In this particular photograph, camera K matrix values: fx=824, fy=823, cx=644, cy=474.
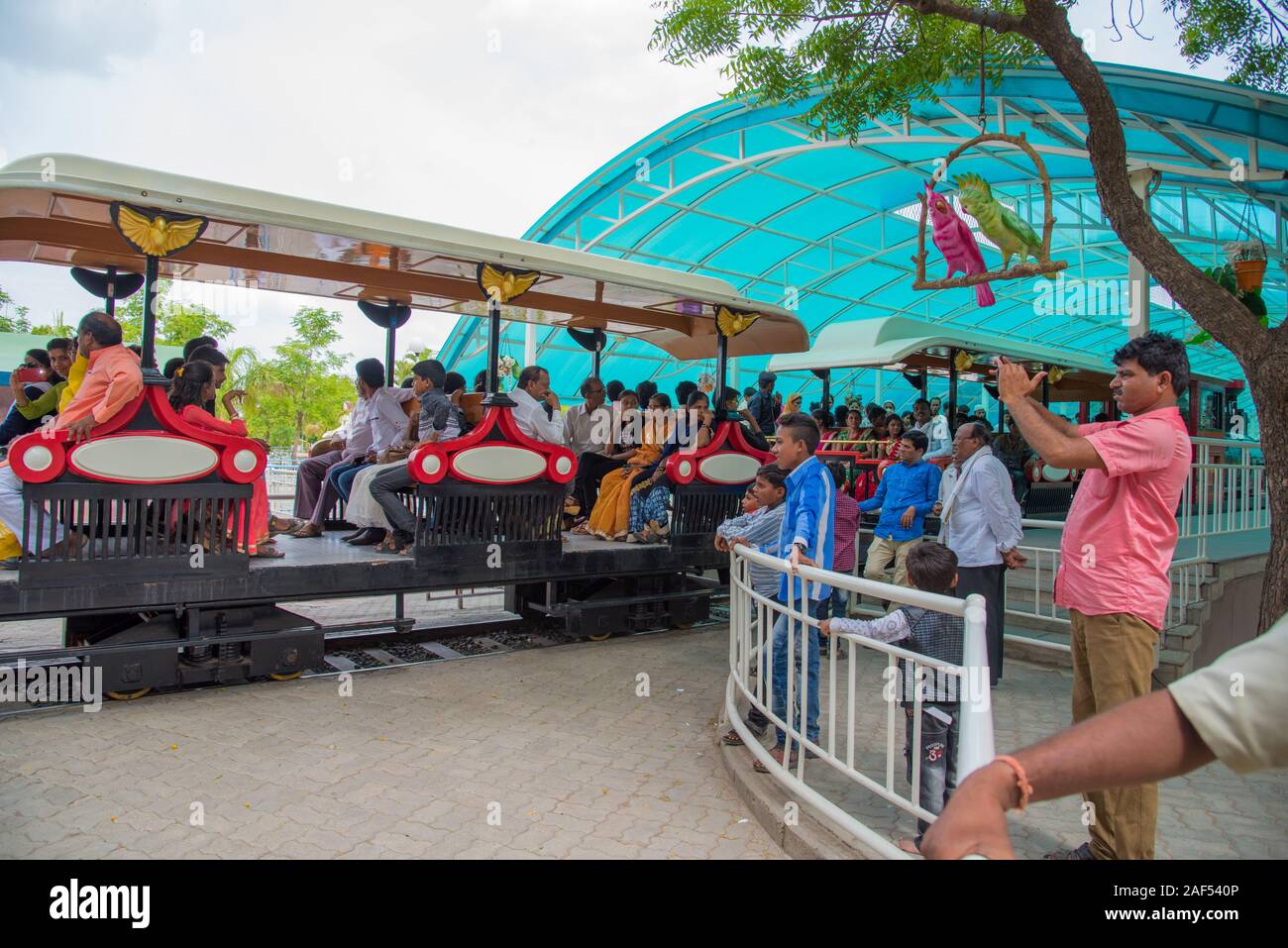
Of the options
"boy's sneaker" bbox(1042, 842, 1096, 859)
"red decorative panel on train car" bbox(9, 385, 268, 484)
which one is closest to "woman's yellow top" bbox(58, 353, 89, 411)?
"red decorative panel on train car" bbox(9, 385, 268, 484)

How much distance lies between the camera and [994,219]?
524 cm

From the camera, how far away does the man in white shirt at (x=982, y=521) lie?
217 inches

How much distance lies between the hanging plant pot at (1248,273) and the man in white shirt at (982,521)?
10.3 feet

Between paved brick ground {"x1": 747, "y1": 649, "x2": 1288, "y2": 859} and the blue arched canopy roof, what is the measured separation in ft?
22.9

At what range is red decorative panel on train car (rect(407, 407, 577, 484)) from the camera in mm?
6176

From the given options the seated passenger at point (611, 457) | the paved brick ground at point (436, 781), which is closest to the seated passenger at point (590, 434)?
the seated passenger at point (611, 457)

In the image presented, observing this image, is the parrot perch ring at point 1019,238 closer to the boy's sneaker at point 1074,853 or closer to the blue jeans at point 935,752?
the blue jeans at point 935,752

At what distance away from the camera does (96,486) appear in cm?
489

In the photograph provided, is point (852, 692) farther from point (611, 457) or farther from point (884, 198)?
point (884, 198)

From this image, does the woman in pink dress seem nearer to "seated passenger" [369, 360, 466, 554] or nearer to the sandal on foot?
"seated passenger" [369, 360, 466, 554]

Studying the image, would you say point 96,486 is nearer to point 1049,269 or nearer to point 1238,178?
point 1049,269

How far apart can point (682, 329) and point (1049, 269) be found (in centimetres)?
507

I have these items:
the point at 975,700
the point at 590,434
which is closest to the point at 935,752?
the point at 975,700

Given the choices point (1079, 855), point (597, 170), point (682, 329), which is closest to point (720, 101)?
point (597, 170)
